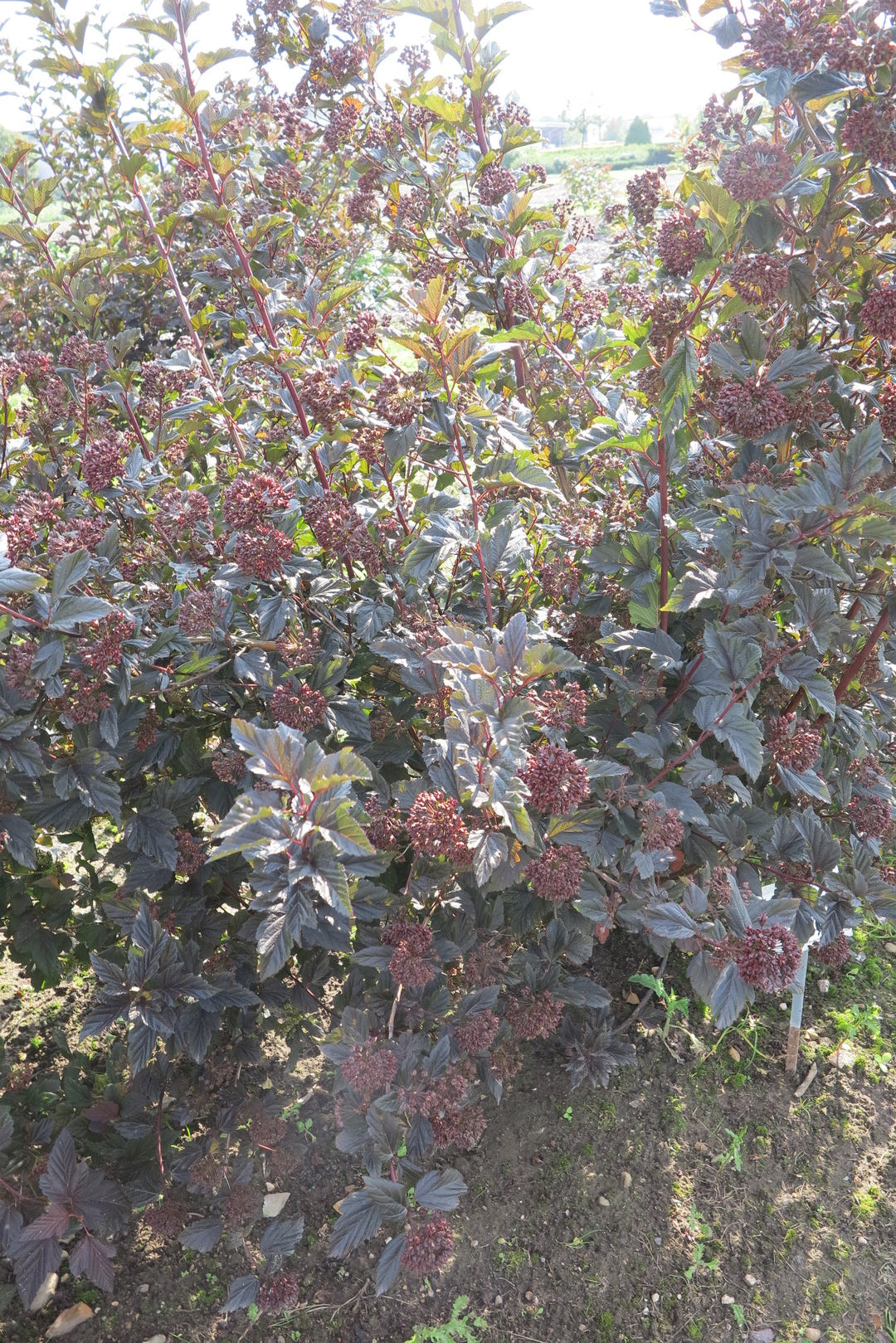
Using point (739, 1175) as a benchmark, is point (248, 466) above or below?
above

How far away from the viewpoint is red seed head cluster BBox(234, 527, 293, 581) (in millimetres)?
1550

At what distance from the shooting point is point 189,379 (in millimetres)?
2309

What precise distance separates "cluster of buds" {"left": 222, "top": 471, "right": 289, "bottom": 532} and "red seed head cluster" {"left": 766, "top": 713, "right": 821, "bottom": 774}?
1.05 m

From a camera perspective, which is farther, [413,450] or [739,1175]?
[739,1175]

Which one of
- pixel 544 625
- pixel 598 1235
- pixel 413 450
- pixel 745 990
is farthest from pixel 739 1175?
pixel 413 450

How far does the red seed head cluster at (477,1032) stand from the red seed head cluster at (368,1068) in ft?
0.52

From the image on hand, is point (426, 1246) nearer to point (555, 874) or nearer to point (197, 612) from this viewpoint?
point (555, 874)

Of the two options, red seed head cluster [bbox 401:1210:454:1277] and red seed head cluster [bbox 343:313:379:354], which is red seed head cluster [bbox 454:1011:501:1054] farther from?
red seed head cluster [bbox 343:313:379:354]

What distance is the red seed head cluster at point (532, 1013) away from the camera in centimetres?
174

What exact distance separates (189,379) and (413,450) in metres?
0.75

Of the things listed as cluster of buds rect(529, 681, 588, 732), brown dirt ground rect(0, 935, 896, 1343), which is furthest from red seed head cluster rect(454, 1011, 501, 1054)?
brown dirt ground rect(0, 935, 896, 1343)

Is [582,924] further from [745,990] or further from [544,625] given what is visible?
[544,625]

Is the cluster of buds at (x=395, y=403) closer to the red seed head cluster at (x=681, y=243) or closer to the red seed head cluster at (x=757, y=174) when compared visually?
the red seed head cluster at (x=681, y=243)

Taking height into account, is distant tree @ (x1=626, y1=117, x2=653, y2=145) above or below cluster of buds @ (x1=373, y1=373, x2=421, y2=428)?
above
